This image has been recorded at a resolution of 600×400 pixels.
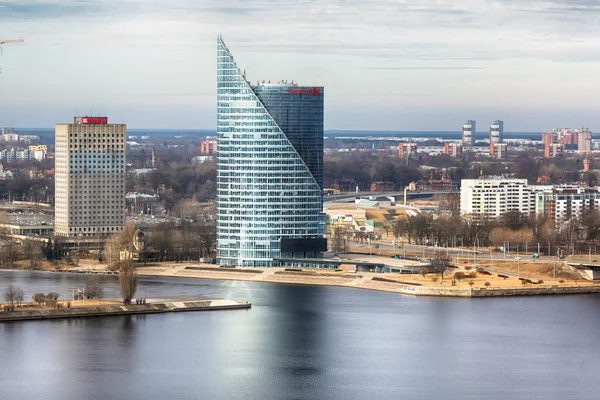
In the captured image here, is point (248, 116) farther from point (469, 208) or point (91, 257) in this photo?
point (469, 208)

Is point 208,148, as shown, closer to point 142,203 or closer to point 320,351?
point 142,203

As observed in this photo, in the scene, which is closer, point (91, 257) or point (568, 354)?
point (568, 354)

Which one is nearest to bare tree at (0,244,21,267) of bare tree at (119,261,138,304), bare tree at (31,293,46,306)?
bare tree at (31,293,46,306)

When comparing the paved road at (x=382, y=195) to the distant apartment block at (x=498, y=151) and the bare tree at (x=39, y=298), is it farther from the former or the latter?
the bare tree at (x=39, y=298)

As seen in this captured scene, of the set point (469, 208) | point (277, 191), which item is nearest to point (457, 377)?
point (277, 191)

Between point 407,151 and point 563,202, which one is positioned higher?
point 407,151

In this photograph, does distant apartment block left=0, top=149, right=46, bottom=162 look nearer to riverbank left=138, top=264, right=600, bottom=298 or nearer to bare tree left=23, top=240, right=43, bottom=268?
bare tree left=23, top=240, right=43, bottom=268

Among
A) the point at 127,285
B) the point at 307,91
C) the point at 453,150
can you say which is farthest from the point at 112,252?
the point at 453,150
